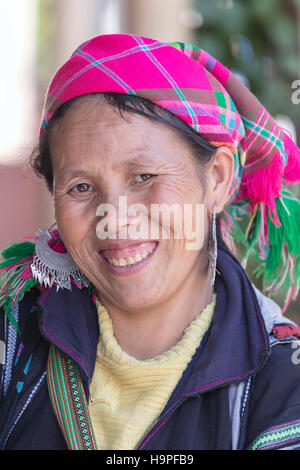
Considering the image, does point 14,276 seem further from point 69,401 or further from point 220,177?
point 220,177

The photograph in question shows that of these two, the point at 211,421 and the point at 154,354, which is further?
the point at 154,354

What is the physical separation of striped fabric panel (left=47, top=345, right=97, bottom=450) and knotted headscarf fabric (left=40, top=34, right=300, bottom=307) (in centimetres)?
72

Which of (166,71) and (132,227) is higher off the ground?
(166,71)

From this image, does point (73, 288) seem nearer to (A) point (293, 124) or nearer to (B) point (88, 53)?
(B) point (88, 53)

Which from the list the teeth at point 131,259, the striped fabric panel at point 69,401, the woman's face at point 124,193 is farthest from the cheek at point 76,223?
the striped fabric panel at point 69,401

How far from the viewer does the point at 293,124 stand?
394 centimetres

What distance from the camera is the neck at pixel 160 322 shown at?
76.3 inches

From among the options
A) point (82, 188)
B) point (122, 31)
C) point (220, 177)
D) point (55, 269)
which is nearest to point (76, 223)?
point (82, 188)

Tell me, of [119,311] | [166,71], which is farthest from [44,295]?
[166,71]

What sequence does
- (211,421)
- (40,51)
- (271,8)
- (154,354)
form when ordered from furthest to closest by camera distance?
(40,51) → (271,8) → (154,354) → (211,421)

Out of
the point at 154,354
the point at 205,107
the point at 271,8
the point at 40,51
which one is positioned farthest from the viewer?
the point at 40,51

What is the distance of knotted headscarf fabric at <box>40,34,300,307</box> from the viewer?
1769mm

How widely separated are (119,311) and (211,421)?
1.53 ft
